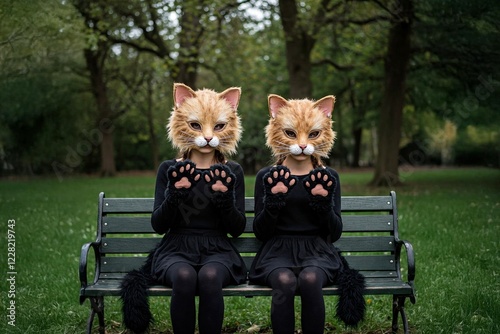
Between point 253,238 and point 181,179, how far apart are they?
3.13 feet

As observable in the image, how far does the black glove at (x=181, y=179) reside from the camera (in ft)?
12.8

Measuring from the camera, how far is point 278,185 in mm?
3902

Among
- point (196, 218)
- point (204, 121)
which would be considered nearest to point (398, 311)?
point (196, 218)

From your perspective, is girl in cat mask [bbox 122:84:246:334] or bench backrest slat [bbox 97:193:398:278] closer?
girl in cat mask [bbox 122:84:246:334]

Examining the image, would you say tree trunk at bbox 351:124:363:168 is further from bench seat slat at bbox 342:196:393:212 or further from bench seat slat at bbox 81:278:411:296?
bench seat slat at bbox 81:278:411:296

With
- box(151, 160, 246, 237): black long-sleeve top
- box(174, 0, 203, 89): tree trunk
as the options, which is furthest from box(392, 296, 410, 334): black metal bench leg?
box(174, 0, 203, 89): tree trunk

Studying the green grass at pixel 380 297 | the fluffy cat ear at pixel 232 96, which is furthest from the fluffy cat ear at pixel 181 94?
the green grass at pixel 380 297

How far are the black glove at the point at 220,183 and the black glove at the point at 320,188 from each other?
51 cm

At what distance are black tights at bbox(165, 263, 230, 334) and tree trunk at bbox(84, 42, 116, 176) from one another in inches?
795

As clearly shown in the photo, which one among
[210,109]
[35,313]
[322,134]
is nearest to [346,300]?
[322,134]

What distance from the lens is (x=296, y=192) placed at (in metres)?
4.16

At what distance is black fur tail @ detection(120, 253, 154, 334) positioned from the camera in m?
3.83

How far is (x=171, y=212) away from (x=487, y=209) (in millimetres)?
7605

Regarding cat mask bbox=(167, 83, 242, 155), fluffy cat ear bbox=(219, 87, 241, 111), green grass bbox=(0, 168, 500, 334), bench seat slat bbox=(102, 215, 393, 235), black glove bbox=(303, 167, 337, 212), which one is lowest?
green grass bbox=(0, 168, 500, 334)
